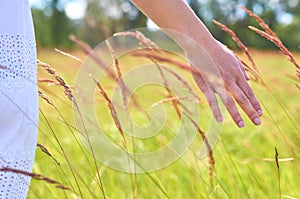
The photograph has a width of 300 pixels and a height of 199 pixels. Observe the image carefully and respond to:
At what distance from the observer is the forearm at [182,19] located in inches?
36.9

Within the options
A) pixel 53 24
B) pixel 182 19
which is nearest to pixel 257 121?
pixel 182 19

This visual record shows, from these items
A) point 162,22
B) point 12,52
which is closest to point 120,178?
point 162,22

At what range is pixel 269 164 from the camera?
1953 millimetres

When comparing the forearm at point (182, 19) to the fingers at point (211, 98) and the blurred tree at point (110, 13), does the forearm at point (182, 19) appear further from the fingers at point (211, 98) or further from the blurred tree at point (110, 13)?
the blurred tree at point (110, 13)

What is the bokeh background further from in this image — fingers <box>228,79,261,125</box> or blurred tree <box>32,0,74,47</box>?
fingers <box>228,79,261,125</box>

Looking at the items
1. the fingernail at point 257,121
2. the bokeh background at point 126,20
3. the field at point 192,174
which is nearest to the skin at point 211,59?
the fingernail at point 257,121

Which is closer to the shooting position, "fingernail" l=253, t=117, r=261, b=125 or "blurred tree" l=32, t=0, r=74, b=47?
"fingernail" l=253, t=117, r=261, b=125

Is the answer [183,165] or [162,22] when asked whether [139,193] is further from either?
[162,22]

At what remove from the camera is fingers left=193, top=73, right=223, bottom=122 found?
91cm

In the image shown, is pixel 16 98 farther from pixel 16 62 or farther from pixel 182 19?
pixel 182 19

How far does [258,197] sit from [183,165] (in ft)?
1.74

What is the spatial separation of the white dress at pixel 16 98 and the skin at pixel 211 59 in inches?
8.9

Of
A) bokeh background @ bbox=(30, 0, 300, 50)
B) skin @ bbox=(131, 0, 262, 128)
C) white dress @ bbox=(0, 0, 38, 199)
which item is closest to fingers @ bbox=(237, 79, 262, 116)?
skin @ bbox=(131, 0, 262, 128)

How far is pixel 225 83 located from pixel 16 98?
321 millimetres
